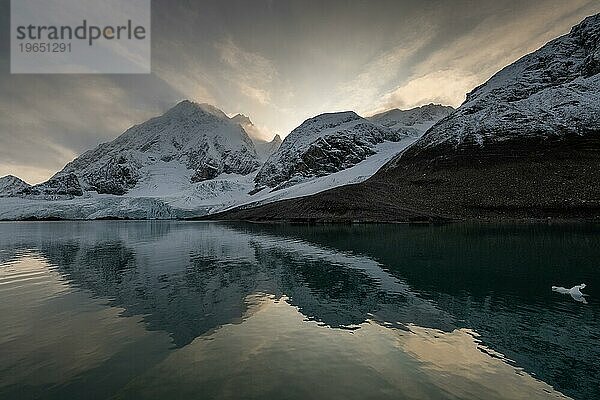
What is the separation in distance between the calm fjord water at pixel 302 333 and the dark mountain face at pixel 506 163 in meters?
77.4

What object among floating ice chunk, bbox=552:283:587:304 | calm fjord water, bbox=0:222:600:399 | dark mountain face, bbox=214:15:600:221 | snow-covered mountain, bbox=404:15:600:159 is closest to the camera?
calm fjord water, bbox=0:222:600:399

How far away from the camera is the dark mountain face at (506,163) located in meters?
99.1

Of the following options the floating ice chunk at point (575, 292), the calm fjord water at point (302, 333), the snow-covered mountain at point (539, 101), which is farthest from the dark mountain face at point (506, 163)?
the floating ice chunk at point (575, 292)

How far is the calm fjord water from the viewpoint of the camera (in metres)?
10.6

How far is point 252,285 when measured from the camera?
25.2 meters

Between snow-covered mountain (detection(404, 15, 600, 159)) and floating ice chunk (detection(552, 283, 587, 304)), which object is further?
snow-covered mountain (detection(404, 15, 600, 159))

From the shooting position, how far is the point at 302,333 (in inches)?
606

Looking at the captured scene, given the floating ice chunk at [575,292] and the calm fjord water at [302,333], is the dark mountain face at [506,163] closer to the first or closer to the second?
the calm fjord water at [302,333]

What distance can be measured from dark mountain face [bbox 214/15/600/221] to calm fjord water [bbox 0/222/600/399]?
77.4 metres

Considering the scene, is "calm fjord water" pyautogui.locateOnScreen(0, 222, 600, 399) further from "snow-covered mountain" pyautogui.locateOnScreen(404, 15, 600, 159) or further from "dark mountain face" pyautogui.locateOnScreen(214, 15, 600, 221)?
"snow-covered mountain" pyautogui.locateOnScreen(404, 15, 600, 159)

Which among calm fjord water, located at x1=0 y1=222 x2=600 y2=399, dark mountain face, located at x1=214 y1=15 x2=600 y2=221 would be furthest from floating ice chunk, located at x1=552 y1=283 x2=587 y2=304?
dark mountain face, located at x1=214 y1=15 x2=600 y2=221

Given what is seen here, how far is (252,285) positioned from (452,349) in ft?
49.1

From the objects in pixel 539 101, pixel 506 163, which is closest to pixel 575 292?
pixel 506 163

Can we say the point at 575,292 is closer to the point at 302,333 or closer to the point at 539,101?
the point at 302,333
